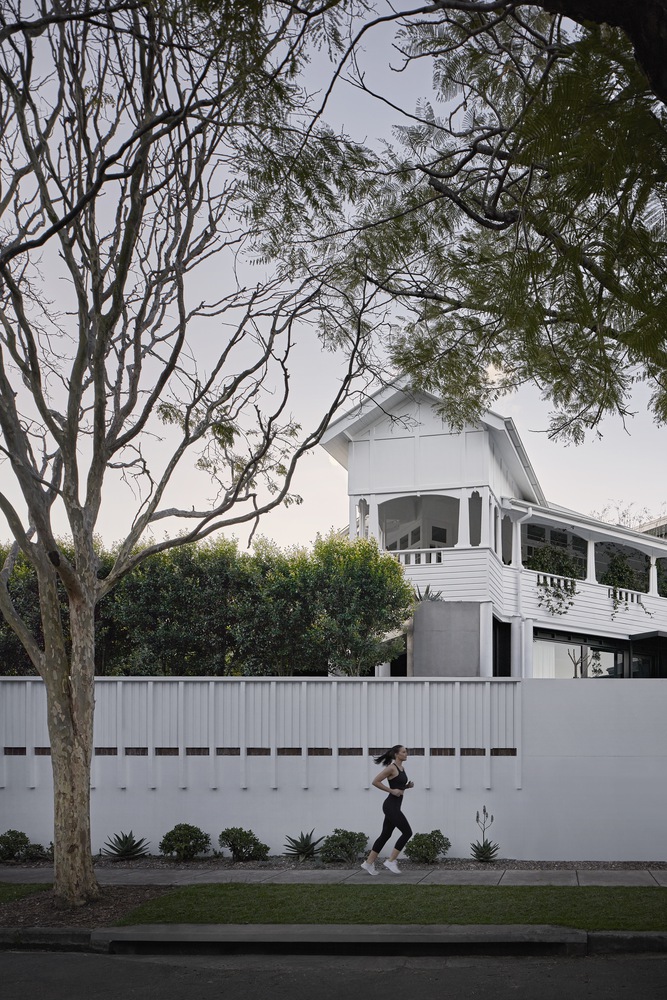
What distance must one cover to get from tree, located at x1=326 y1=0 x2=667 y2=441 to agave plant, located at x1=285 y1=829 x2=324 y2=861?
7225 mm

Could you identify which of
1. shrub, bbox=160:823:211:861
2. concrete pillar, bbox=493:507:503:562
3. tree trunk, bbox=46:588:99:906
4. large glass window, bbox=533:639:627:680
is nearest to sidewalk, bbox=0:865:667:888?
Answer: shrub, bbox=160:823:211:861

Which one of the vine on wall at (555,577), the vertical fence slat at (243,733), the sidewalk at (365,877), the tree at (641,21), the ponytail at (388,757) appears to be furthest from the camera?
the vine on wall at (555,577)

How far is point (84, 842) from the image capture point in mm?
11797

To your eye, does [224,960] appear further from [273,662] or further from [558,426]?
[273,662]

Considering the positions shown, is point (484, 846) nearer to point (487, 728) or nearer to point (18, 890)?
point (487, 728)

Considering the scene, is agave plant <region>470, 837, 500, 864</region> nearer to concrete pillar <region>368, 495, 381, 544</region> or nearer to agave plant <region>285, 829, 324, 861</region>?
agave plant <region>285, 829, 324, 861</region>

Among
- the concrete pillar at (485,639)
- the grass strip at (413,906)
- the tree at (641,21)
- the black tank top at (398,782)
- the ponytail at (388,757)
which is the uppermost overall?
the tree at (641,21)

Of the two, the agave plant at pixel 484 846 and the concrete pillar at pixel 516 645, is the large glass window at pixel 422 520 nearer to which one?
the concrete pillar at pixel 516 645

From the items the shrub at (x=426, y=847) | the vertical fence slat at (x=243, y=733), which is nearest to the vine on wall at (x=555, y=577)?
the vertical fence slat at (x=243, y=733)

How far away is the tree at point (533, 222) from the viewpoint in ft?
19.0

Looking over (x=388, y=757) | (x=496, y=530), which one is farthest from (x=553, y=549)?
(x=388, y=757)

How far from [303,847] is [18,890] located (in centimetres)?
450

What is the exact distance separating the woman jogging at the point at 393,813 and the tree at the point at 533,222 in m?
5.22

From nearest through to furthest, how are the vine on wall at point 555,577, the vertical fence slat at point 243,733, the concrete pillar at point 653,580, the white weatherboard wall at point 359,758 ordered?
1. the white weatherboard wall at point 359,758
2. the vertical fence slat at point 243,733
3. the vine on wall at point 555,577
4. the concrete pillar at point 653,580
